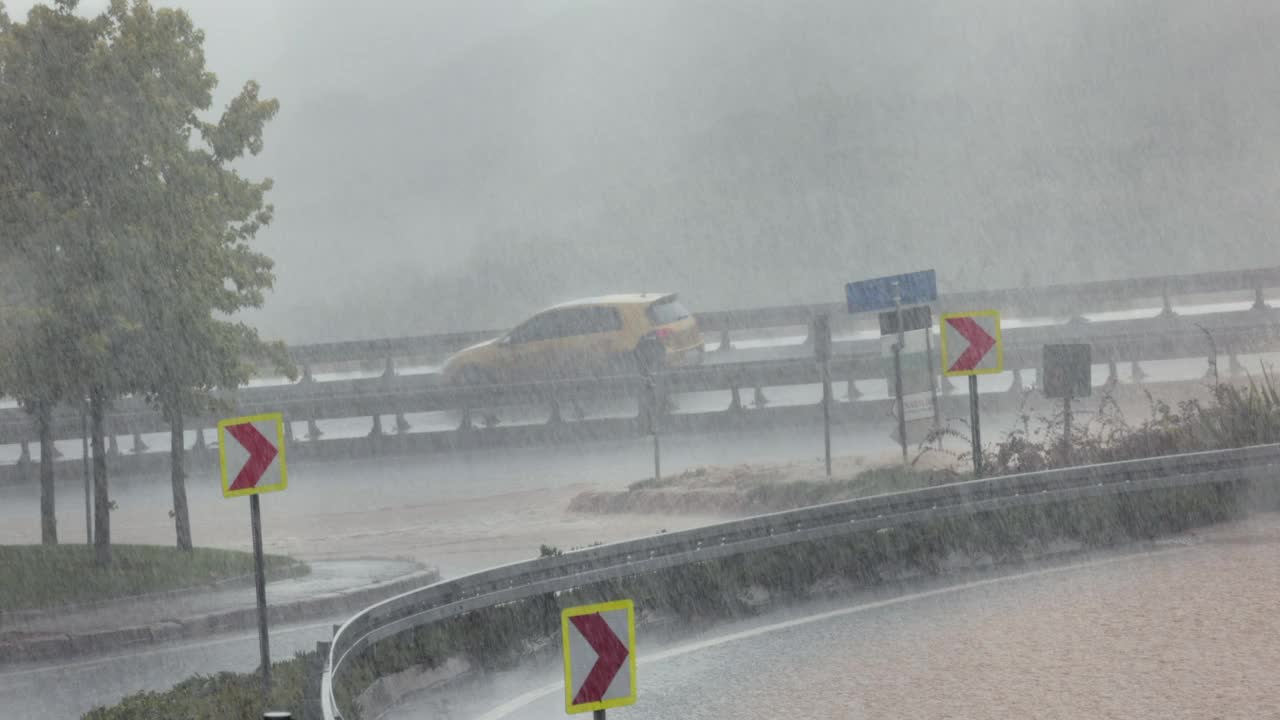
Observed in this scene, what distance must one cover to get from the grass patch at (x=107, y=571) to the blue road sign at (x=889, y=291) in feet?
25.6

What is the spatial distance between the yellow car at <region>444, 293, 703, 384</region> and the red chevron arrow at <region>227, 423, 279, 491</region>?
64.6 feet

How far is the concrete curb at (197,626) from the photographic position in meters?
13.4

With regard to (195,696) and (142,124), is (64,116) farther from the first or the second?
(195,696)

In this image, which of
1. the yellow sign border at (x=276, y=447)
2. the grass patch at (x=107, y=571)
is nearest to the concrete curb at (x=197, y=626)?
the grass patch at (x=107, y=571)

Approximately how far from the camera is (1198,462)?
15711 millimetres

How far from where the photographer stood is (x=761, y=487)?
2005 centimetres

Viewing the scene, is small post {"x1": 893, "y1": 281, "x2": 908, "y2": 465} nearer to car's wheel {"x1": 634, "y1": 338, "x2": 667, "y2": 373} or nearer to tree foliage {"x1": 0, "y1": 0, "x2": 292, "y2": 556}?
car's wheel {"x1": 634, "y1": 338, "x2": 667, "y2": 373}

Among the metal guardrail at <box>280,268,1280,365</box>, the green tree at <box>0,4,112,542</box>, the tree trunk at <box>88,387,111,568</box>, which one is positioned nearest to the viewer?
the tree trunk at <box>88,387,111,568</box>

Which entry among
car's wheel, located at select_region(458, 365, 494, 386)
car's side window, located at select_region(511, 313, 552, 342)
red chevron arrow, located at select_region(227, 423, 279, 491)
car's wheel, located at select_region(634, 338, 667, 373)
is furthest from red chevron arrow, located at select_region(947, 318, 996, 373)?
car's wheel, located at select_region(458, 365, 494, 386)

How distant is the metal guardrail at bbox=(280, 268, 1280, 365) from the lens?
115 feet

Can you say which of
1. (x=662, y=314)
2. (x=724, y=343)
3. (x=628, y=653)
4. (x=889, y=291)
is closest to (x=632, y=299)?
(x=662, y=314)

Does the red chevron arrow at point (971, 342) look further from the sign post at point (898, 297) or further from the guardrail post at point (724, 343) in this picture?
the guardrail post at point (724, 343)

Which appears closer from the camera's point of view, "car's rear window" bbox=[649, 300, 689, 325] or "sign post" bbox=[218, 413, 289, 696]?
"sign post" bbox=[218, 413, 289, 696]

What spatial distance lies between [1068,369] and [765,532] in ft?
23.3
